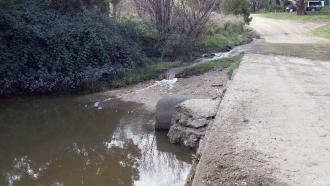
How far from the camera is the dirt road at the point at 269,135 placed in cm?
544

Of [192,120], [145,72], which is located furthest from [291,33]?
[192,120]

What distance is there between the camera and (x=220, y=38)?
25.1 metres

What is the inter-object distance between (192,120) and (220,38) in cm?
1624

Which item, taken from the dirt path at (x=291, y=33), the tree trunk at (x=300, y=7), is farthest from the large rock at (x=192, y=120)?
the tree trunk at (x=300, y=7)

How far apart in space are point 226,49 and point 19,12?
38.1ft

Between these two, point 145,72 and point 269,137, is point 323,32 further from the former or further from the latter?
point 269,137

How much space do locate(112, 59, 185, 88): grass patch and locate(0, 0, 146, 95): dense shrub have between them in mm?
260

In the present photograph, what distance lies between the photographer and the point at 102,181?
783 centimetres

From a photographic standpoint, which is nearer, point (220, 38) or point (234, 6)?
point (220, 38)

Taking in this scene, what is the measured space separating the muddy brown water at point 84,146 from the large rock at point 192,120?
23 centimetres

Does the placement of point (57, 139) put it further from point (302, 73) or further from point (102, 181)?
point (302, 73)

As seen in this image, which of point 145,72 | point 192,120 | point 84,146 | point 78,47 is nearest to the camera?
point 192,120

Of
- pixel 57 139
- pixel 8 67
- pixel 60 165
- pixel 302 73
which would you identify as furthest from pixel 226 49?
pixel 60 165

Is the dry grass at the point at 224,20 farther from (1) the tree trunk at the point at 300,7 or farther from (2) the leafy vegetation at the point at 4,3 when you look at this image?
(1) the tree trunk at the point at 300,7
